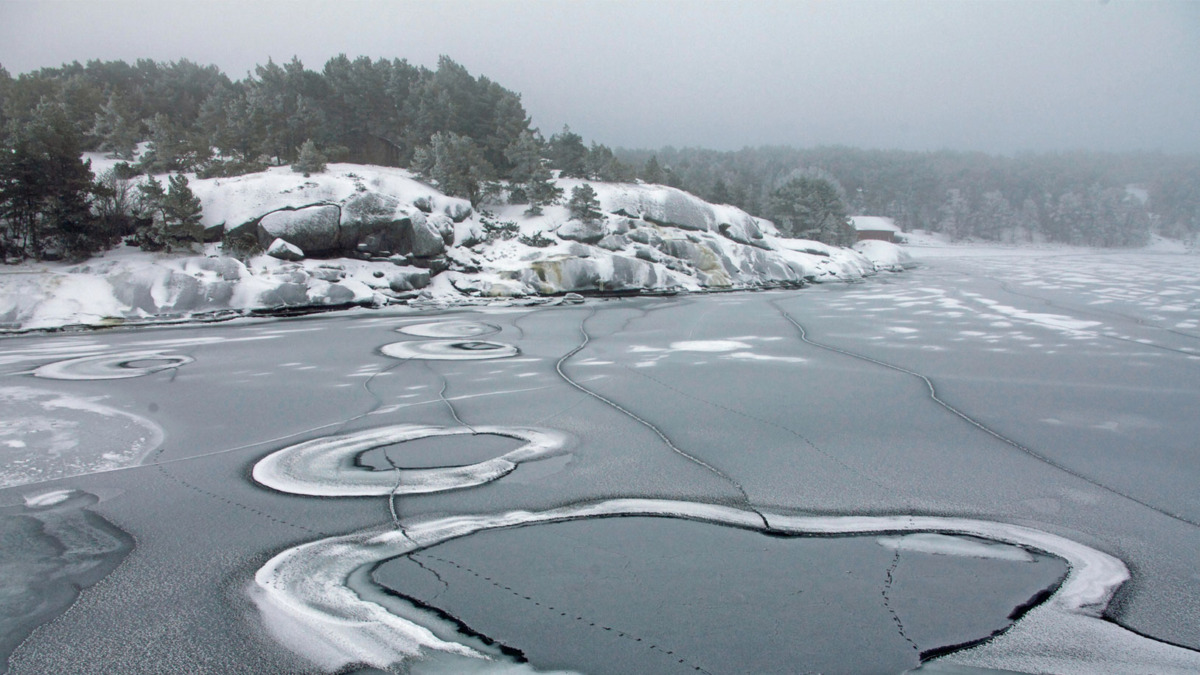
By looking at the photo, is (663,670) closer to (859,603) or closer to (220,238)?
(859,603)

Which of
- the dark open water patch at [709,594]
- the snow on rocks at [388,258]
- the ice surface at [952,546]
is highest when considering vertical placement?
the snow on rocks at [388,258]

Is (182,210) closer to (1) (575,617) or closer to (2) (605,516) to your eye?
(2) (605,516)

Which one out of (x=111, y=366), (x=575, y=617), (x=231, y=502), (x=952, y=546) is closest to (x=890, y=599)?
(x=952, y=546)

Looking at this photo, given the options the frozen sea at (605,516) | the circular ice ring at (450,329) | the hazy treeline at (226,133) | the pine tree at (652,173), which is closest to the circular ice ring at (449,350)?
the frozen sea at (605,516)

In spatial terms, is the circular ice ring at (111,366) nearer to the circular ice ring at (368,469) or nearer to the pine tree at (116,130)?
the circular ice ring at (368,469)

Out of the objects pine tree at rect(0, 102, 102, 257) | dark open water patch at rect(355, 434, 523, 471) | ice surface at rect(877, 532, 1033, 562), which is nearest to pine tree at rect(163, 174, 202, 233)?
pine tree at rect(0, 102, 102, 257)

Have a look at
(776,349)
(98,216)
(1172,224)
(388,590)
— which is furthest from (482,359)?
(1172,224)

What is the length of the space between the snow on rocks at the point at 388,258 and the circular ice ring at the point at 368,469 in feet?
39.7

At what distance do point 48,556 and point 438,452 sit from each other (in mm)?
2579

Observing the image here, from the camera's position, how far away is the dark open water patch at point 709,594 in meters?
2.66

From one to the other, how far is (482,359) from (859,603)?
7.37 m

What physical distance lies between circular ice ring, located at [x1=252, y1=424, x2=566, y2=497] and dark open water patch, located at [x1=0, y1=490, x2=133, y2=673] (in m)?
1.06

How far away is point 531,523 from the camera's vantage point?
400cm

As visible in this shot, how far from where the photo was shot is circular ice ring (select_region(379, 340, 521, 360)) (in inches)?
387
